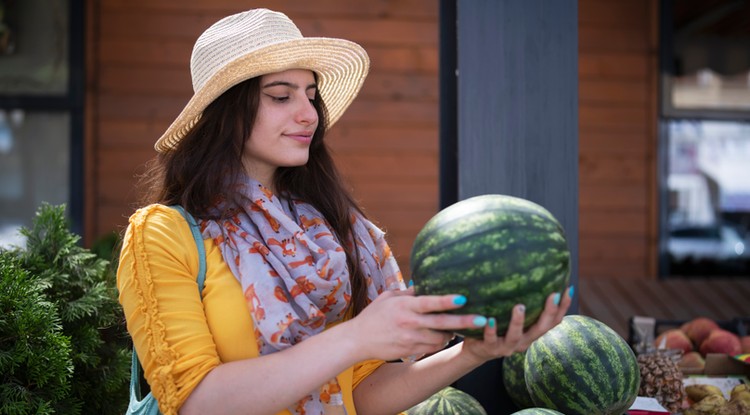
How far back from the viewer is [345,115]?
5785mm

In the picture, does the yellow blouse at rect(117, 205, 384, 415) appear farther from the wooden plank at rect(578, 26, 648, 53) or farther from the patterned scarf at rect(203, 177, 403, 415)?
the wooden plank at rect(578, 26, 648, 53)

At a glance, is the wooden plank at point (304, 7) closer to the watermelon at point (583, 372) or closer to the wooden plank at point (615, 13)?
the wooden plank at point (615, 13)

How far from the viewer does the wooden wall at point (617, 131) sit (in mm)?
6047

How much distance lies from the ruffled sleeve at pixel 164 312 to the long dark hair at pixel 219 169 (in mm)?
171

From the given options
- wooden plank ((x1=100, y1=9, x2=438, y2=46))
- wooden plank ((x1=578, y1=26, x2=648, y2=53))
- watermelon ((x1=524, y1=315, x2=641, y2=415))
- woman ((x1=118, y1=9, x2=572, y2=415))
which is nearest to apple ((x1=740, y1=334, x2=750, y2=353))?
watermelon ((x1=524, y1=315, x2=641, y2=415))

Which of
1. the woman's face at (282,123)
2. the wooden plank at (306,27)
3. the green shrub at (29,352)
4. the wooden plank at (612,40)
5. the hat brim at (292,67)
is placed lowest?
the green shrub at (29,352)

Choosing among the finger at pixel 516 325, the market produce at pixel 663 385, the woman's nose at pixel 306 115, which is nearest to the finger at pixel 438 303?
the finger at pixel 516 325

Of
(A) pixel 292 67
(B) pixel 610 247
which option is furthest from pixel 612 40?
(A) pixel 292 67

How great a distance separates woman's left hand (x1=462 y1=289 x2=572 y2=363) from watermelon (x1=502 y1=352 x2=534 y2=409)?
0.82 meters

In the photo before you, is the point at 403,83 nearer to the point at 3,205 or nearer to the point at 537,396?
the point at 3,205

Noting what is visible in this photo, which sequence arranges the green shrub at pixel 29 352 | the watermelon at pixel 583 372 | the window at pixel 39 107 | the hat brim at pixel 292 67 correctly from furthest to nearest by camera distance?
the window at pixel 39 107
the watermelon at pixel 583 372
the green shrub at pixel 29 352
the hat brim at pixel 292 67

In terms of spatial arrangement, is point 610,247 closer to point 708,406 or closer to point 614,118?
point 614,118

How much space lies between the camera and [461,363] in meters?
1.81

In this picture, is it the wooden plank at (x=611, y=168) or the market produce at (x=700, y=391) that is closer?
the market produce at (x=700, y=391)
